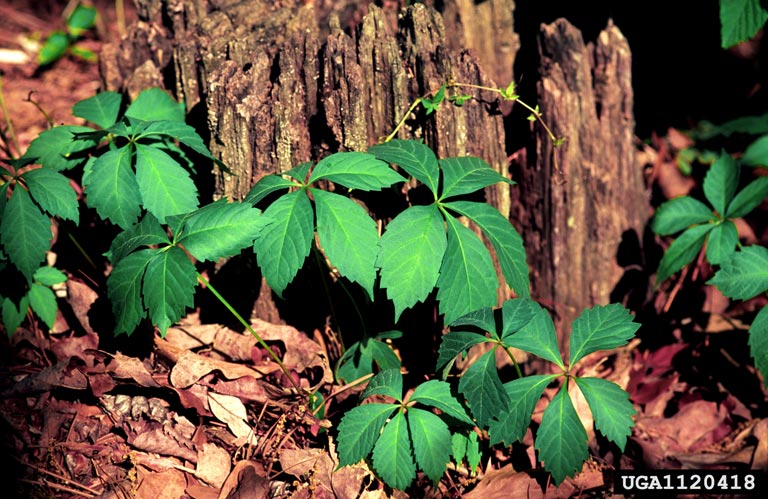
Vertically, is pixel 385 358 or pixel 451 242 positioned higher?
pixel 451 242

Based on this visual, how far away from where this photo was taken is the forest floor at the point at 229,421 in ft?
6.26

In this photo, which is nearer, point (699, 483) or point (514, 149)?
point (699, 483)

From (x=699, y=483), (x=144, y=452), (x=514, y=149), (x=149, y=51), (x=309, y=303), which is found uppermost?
(x=149, y=51)

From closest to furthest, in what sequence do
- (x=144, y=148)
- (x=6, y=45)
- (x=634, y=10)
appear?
(x=144, y=148) < (x=634, y=10) < (x=6, y=45)

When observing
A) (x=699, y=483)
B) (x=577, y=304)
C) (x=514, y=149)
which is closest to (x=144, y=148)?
(x=514, y=149)

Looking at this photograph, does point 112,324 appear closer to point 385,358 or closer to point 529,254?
point 385,358

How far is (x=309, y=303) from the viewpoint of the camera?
2.30m

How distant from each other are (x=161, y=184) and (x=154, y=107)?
1.47 ft

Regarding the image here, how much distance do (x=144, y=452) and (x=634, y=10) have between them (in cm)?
290

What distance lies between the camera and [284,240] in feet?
5.70

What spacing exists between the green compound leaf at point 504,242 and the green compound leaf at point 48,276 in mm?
1405

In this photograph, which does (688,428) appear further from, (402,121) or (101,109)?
(101,109)

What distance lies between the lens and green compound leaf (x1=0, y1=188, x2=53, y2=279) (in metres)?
1.92

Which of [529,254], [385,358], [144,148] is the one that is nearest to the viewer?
[144,148]
